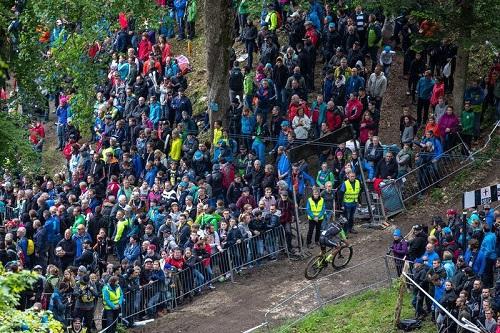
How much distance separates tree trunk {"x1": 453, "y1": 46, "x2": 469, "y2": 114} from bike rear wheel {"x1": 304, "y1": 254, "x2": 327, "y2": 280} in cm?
670

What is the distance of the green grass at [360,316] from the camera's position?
70.8 ft

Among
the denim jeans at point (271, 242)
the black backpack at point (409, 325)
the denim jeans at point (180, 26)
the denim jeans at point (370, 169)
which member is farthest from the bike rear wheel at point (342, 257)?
the denim jeans at point (180, 26)

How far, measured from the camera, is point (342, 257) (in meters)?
25.1

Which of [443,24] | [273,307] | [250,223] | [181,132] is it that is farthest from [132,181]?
[443,24]

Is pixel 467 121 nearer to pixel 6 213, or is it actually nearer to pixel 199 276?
pixel 199 276

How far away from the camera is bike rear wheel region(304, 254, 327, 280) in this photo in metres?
24.4

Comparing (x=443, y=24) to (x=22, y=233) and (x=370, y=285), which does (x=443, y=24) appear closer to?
(x=370, y=285)

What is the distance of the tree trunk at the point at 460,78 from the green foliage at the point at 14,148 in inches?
433

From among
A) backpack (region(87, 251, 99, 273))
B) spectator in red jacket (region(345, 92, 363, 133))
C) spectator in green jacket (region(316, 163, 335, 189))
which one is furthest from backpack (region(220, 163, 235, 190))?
backpack (region(87, 251, 99, 273))

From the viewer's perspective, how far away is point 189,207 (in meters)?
25.9

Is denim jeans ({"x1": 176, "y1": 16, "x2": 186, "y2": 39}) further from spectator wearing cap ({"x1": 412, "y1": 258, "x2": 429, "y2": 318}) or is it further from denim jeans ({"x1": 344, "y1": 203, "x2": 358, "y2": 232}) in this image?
spectator wearing cap ({"x1": 412, "y1": 258, "x2": 429, "y2": 318})

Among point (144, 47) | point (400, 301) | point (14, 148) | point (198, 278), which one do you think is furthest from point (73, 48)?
point (400, 301)

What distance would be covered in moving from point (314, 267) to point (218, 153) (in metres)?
5.16

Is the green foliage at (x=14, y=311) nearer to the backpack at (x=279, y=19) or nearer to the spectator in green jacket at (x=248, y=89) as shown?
the spectator in green jacket at (x=248, y=89)
